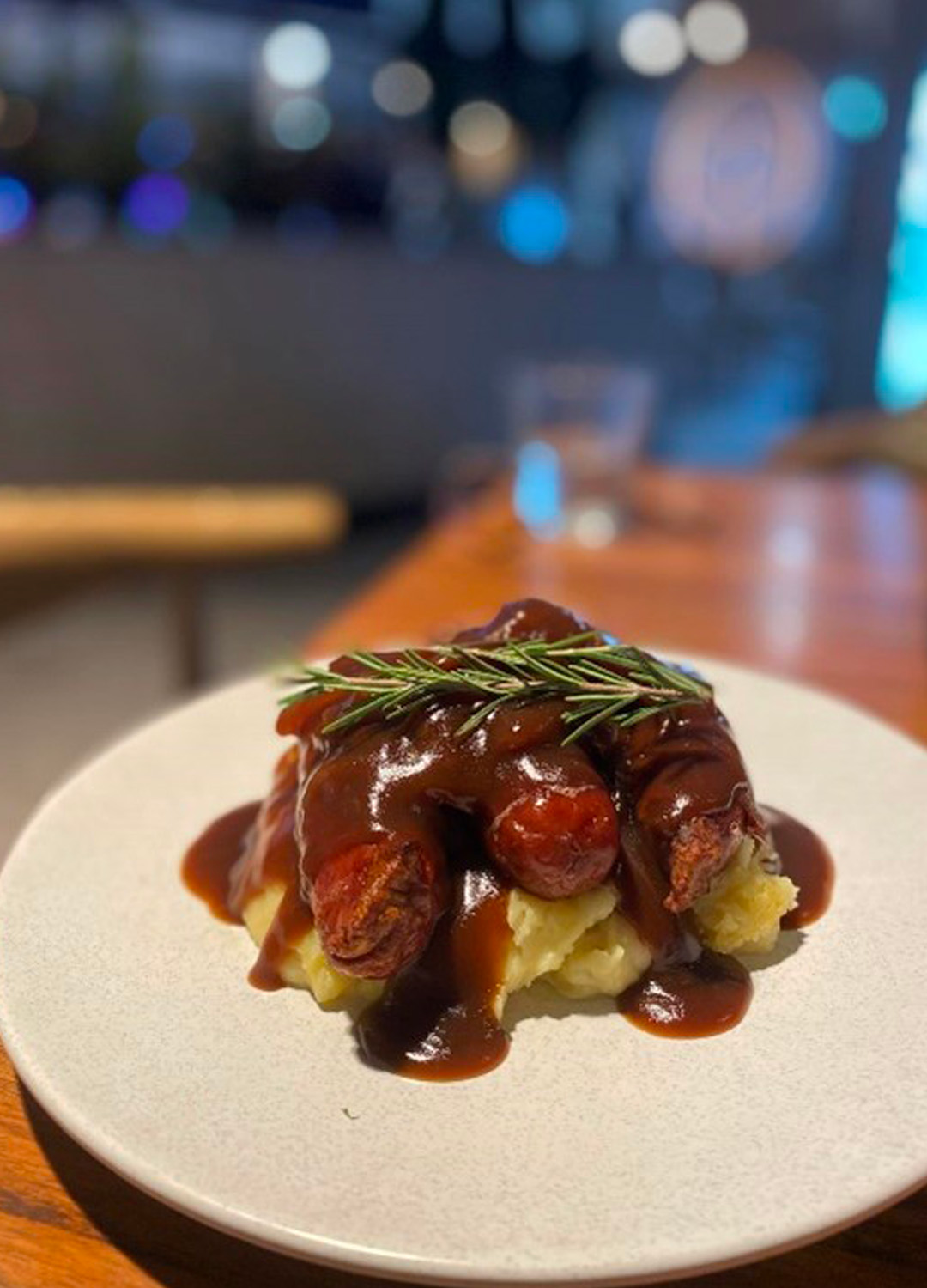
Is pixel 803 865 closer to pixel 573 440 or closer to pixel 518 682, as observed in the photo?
pixel 518 682

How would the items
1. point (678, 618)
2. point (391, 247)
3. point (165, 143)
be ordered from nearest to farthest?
point (678, 618)
point (165, 143)
point (391, 247)

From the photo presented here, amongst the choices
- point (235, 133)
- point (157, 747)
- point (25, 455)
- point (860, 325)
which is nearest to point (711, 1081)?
point (157, 747)

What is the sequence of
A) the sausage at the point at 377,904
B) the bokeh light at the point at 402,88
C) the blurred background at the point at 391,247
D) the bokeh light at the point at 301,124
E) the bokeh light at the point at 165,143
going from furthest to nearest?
the bokeh light at the point at 402,88 → the bokeh light at the point at 301,124 → the bokeh light at the point at 165,143 → the blurred background at the point at 391,247 → the sausage at the point at 377,904

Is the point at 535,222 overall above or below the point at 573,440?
above

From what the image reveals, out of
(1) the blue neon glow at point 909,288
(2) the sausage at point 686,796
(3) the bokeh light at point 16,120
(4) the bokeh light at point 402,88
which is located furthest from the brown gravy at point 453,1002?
(1) the blue neon glow at point 909,288

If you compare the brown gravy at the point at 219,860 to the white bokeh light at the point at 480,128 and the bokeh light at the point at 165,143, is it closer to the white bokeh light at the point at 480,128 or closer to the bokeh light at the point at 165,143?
the bokeh light at the point at 165,143

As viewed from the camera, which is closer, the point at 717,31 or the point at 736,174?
the point at 736,174

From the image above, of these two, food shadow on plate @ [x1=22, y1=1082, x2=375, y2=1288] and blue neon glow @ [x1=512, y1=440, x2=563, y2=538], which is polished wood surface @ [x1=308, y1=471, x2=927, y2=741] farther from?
food shadow on plate @ [x1=22, y1=1082, x2=375, y2=1288]

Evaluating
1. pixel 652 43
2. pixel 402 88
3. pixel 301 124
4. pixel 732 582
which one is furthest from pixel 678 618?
pixel 652 43
